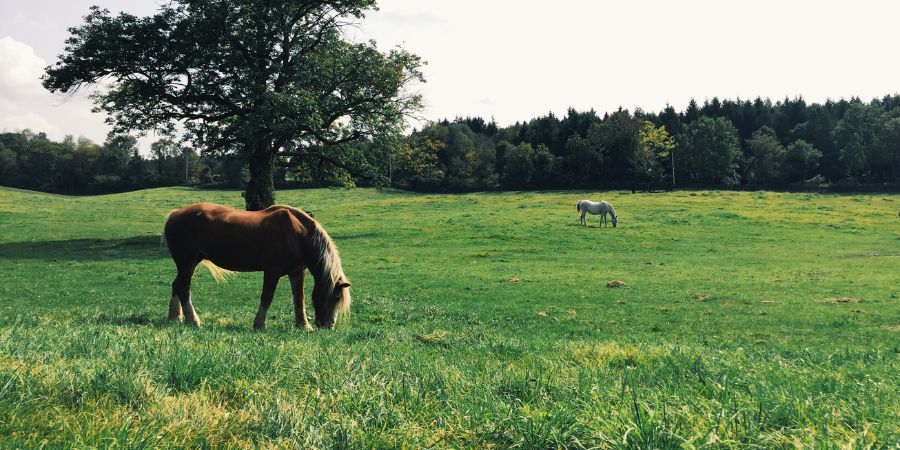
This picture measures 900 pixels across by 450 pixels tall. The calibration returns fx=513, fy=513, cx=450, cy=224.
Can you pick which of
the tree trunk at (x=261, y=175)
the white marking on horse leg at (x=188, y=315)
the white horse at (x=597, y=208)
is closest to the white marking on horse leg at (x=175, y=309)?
the white marking on horse leg at (x=188, y=315)

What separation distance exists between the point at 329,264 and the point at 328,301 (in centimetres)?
64

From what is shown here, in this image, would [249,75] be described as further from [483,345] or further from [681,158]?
[681,158]

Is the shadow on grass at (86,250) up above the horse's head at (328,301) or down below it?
below

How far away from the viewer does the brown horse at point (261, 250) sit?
8.79m

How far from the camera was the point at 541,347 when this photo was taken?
21.0ft

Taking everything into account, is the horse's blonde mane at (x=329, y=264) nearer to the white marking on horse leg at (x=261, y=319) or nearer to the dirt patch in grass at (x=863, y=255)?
the white marking on horse leg at (x=261, y=319)

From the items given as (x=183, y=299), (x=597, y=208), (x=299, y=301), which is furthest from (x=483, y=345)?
(x=597, y=208)

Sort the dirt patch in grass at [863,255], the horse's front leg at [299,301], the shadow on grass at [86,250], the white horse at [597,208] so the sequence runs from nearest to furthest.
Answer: the horse's front leg at [299,301], the shadow on grass at [86,250], the dirt patch in grass at [863,255], the white horse at [597,208]

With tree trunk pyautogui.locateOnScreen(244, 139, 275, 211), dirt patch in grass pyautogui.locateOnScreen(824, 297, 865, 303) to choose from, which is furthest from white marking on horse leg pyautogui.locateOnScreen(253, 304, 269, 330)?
tree trunk pyautogui.locateOnScreen(244, 139, 275, 211)

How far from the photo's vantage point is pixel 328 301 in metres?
8.87

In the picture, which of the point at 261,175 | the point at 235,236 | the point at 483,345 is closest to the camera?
the point at 483,345

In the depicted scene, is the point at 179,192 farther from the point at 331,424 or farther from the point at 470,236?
the point at 331,424

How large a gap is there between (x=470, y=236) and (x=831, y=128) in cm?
9244

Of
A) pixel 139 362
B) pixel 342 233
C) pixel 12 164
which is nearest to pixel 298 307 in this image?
pixel 139 362
